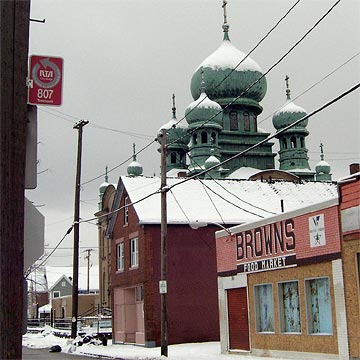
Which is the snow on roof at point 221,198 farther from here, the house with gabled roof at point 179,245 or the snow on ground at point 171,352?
the snow on ground at point 171,352

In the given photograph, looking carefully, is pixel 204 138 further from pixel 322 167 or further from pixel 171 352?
pixel 171 352

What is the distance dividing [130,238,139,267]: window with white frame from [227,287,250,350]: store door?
9506mm

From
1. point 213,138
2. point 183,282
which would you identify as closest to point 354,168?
point 183,282

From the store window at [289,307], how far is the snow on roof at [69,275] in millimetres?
84213

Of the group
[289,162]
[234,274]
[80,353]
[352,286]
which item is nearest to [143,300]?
[80,353]

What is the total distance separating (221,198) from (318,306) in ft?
53.7

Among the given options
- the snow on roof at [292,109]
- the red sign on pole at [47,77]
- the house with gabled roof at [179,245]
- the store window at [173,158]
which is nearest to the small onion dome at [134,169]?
the store window at [173,158]

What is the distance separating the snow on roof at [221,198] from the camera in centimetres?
3538

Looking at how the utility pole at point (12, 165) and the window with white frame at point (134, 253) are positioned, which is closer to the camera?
the utility pole at point (12, 165)

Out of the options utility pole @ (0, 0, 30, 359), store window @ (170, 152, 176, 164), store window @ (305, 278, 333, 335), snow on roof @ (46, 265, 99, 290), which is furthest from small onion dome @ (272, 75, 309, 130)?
utility pole @ (0, 0, 30, 359)

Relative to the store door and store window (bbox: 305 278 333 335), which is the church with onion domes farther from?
store window (bbox: 305 278 333 335)

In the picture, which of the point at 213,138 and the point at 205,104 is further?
the point at 205,104

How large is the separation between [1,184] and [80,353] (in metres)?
26.9

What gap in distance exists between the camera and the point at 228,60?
68.3m
